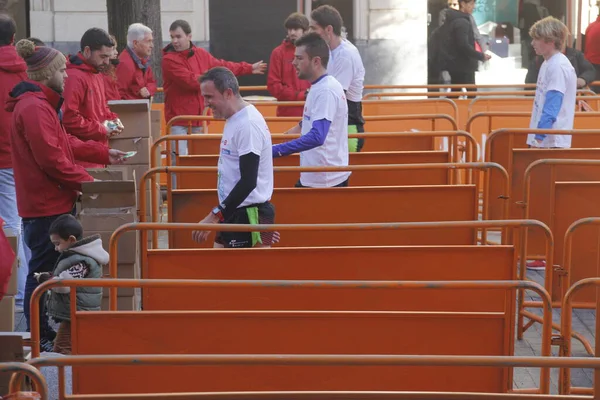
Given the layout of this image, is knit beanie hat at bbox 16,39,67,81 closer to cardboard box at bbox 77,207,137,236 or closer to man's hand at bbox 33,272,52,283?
cardboard box at bbox 77,207,137,236

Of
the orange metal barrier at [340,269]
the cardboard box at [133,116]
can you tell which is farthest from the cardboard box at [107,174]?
the orange metal barrier at [340,269]

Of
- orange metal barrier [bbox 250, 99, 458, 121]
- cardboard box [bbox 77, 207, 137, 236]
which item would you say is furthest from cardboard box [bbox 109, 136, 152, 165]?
orange metal barrier [bbox 250, 99, 458, 121]

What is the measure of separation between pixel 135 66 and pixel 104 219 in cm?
443

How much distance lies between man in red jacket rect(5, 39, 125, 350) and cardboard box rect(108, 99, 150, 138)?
2.07m

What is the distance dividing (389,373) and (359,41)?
48.8ft

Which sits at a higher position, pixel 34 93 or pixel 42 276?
pixel 34 93

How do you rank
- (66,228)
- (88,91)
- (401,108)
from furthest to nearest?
1. (401,108)
2. (88,91)
3. (66,228)

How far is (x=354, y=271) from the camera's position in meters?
6.57

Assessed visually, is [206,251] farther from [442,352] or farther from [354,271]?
[442,352]

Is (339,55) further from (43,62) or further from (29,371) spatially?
(29,371)

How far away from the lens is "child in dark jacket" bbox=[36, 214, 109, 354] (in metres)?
7.15

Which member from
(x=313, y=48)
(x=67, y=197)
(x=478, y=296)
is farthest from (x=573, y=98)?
(x=67, y=197)

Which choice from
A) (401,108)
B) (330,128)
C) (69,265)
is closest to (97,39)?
(330,128)

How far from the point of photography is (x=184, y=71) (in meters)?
12.6
